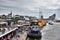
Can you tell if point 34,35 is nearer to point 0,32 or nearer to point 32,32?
point 32,32

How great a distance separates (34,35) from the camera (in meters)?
50.5

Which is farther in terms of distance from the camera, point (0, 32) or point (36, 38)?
point (36, 38)

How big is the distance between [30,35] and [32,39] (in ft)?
5.54

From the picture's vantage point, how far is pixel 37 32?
52.2 metres

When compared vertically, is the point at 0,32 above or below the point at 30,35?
above

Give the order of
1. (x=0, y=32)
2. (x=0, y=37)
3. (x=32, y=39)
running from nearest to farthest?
(x=0, y=37)
(x=0, y=32)
(x=32, y=39)

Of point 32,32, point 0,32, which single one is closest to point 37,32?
point 32,32

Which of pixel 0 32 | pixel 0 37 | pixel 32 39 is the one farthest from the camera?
pixel 32 39

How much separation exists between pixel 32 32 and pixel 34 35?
1.88 m

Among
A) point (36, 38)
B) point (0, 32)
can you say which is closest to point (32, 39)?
point (36, 38)

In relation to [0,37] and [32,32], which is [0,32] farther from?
[32,32]

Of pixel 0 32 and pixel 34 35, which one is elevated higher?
pixel 0 32

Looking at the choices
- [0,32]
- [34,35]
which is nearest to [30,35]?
[34,35]

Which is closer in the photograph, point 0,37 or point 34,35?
point 0,37
